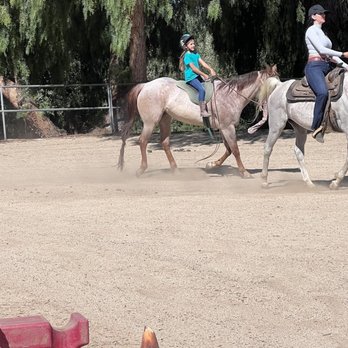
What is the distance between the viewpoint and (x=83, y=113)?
2681 cm

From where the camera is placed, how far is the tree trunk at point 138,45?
22250 mm

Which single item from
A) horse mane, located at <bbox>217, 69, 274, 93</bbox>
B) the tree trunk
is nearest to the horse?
horse mane, located at <bbox>217, 69, 274, 93</bbox>

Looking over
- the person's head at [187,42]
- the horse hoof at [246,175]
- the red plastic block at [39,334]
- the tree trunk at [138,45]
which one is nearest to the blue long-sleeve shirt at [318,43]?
the person's head at [187,42]

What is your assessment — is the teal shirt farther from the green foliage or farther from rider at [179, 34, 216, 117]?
the green foliage

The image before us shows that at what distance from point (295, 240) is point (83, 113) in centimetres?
1874

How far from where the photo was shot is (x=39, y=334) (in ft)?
13.8

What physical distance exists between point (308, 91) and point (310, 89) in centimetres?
5

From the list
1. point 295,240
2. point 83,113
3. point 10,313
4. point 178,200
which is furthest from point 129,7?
point 10,313

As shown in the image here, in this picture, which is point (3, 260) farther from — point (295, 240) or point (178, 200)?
point (178, 200)

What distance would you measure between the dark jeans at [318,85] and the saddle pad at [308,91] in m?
0.12

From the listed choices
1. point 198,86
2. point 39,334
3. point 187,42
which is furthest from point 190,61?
point 39,334

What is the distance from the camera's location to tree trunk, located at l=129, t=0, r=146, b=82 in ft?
73.0

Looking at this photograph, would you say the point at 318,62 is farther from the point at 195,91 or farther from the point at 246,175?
the point at 195,91

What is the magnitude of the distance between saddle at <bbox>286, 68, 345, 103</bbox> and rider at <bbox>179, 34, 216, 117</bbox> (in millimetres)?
2069
